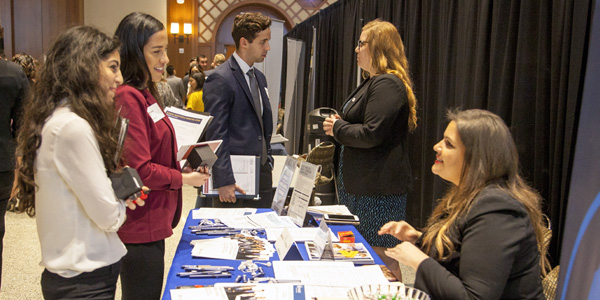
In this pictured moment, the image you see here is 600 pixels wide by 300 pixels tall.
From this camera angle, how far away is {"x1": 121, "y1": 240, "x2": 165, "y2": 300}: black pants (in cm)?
158

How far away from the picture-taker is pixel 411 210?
3785mm

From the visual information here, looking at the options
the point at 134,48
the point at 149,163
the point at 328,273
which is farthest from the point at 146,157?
the point at 328,273

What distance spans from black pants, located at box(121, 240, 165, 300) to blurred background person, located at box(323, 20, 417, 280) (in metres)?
1.12

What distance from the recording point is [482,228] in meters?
1.27

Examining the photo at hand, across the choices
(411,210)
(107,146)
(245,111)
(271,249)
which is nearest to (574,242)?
(271,249)

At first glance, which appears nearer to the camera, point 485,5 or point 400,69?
point 400,69

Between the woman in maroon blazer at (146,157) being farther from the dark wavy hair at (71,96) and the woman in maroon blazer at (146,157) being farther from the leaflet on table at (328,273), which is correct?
the leaflet on table at (328,273)

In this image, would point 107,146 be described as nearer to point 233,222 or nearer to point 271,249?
point 271,249

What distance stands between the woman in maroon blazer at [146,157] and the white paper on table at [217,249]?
12cm

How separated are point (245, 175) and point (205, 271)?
90 cm

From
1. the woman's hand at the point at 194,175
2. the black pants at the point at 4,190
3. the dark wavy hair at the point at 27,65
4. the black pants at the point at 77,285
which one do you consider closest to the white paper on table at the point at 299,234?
the woman's hand at the point at 194,175

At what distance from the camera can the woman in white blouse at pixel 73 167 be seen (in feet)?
4.02

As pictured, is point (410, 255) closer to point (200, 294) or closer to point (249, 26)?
point (200, 294)

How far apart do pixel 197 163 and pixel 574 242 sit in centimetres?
120
